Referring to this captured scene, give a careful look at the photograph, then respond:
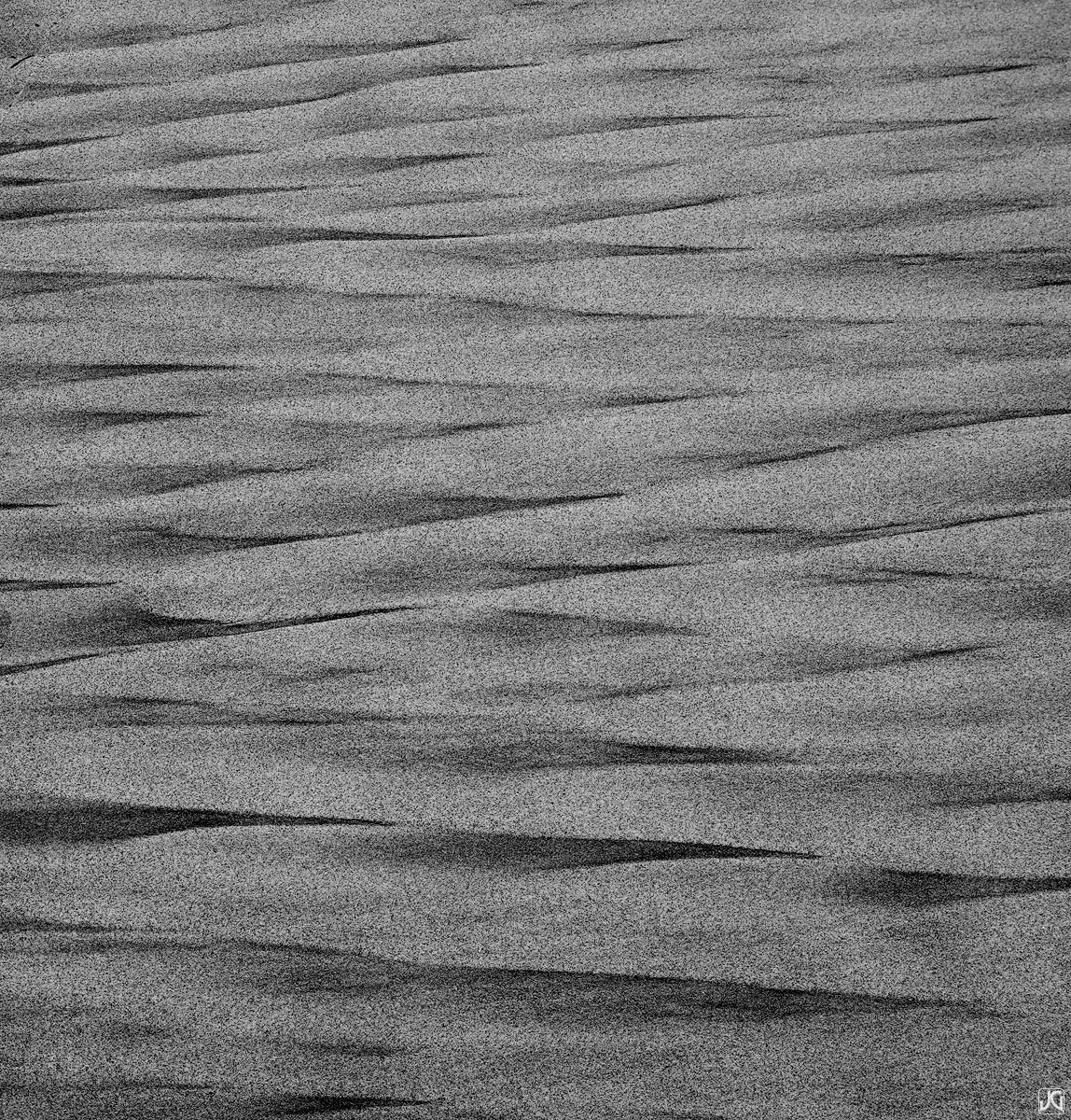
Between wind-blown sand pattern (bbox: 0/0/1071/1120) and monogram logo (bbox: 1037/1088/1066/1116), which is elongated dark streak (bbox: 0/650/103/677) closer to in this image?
wind-blown sand pattern (bbox: 0/0/1071/1120)

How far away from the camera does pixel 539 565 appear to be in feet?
5.07

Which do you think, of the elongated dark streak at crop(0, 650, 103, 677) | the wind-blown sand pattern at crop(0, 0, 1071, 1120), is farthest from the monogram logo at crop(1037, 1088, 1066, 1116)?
the elongated dark streak at crop(0, 650, 103, 677)

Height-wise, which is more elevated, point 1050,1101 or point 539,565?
point 539,565

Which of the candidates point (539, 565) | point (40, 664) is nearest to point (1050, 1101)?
point (539, 565)

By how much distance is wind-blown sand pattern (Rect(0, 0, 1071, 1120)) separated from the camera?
1.34 m

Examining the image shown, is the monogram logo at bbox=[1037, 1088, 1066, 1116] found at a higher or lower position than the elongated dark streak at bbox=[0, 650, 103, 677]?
lower

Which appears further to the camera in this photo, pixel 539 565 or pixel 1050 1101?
pixel 539 565

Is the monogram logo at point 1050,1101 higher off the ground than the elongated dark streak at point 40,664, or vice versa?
the elongated dark streak at point 40,664

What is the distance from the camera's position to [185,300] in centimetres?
176

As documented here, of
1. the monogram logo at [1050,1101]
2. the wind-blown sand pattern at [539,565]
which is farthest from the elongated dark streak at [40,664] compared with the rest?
the monogram logo at [1050,1101]

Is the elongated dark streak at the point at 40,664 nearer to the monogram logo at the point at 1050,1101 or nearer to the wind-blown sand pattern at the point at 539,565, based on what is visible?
the wind-blown sand pattern at the point at 539,565

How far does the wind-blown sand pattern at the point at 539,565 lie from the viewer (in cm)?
134

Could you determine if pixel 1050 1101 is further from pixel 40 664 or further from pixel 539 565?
pixel 40 664

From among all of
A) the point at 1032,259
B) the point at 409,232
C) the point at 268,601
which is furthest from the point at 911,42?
the point at 268,601
